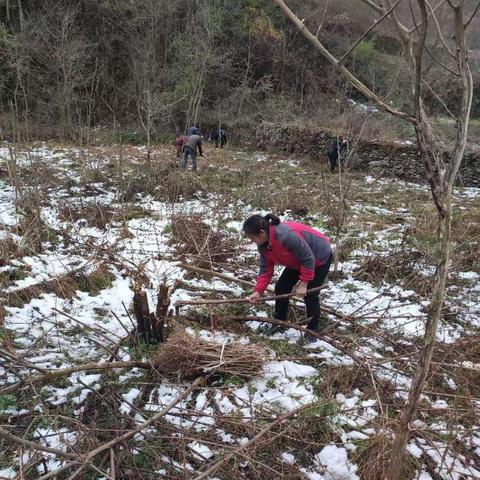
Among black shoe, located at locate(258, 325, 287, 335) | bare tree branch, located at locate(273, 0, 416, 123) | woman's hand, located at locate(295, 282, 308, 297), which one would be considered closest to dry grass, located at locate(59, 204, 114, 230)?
black shoe, located at locate(258, 325, 287, 335)

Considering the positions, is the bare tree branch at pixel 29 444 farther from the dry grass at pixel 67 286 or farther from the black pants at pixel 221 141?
the black pants at pixel 221 141

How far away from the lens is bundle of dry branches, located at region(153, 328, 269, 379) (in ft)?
10.1

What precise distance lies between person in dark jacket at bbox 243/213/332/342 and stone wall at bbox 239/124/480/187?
8.42m

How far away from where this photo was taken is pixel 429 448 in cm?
262

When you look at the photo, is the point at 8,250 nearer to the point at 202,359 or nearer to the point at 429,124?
the point at 202,359

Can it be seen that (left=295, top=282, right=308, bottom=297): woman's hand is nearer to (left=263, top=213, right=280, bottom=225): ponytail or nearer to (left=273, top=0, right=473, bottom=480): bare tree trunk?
(left=263, top=213, right=280, bottom=225): ponytail

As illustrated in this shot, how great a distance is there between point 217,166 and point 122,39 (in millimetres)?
12230

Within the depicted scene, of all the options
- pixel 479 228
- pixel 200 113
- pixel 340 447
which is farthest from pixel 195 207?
pixel 200 113

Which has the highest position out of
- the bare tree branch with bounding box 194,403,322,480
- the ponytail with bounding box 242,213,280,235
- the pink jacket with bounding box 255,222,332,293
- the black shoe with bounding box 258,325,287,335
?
the ponytail with bounding box 242,213,280,235

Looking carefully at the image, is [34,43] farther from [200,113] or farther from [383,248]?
[383,248]

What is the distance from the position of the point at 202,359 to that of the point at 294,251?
1081 millimetres

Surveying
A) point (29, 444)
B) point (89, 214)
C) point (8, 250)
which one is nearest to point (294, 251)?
point (29, 444)

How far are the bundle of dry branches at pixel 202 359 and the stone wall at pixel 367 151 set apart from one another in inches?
359

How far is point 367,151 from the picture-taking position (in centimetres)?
1453
